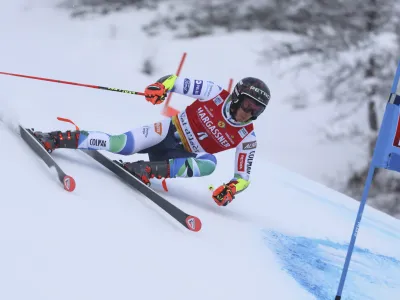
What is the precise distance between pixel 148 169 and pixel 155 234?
617 millimetres

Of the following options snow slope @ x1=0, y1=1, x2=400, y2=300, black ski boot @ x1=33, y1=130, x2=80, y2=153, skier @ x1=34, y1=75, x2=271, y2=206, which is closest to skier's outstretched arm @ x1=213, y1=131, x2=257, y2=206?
skier @ x1=34, y1=75, x2=271, y2=206

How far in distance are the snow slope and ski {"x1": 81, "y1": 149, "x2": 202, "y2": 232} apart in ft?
0.13

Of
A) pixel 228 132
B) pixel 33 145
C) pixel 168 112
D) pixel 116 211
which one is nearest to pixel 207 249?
pixel 116 211

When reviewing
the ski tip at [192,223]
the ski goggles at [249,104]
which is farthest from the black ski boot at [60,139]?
the ski goggles at [249,104]

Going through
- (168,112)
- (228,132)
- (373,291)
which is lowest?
(373,291)

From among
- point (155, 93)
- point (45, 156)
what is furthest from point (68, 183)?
point (155, 93)

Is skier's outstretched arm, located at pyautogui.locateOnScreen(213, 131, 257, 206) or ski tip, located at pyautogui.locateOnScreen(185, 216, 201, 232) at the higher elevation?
skier's outstretched arm, located at pyautogui.locateOnScreen(213, 131, 257, 206)

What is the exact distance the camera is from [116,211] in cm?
271

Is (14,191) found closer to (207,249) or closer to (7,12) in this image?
(207,249)

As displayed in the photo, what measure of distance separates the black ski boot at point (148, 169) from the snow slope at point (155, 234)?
117mm

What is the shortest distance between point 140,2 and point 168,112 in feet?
17.0

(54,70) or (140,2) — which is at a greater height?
(140,2)

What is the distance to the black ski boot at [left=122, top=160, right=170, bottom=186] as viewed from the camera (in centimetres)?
315

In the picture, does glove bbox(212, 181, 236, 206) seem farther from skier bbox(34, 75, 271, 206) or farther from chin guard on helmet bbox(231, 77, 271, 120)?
chin guard on helmet bbox(231, 77, 271, 120)
